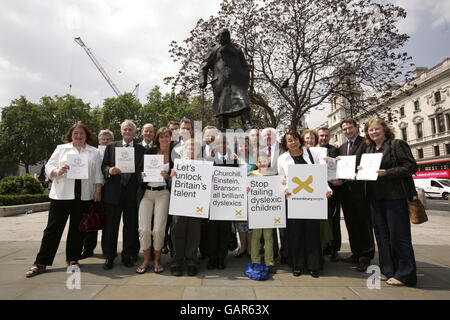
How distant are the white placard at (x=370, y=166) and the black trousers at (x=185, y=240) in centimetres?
251

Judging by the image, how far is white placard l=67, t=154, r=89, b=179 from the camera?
13.2 ft

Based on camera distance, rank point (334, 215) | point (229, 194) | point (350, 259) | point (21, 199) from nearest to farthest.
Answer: point (229, 194) → point (350, 259) → point (334, 215) → point (21, 199)

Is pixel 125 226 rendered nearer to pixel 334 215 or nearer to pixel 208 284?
pixel 208 284

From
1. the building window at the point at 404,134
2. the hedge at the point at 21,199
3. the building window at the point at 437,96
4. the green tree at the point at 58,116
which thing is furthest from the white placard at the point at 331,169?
the building window at the point at 404,134

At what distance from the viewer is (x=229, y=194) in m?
4.02

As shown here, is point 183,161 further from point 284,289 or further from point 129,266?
point 284,289

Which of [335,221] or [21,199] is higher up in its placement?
[21,199]

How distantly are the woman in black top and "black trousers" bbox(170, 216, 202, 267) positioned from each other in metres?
2.63

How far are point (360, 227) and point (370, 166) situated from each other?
1224 millimetres

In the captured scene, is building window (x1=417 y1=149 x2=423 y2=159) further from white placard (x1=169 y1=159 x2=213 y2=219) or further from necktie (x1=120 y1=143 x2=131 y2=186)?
necktie (x1=120 y1=143 x2=131 y2=186)

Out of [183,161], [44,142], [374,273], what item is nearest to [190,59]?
[183,161]

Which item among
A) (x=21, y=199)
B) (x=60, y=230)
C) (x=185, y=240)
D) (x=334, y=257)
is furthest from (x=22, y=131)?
(x=334, y=257)
